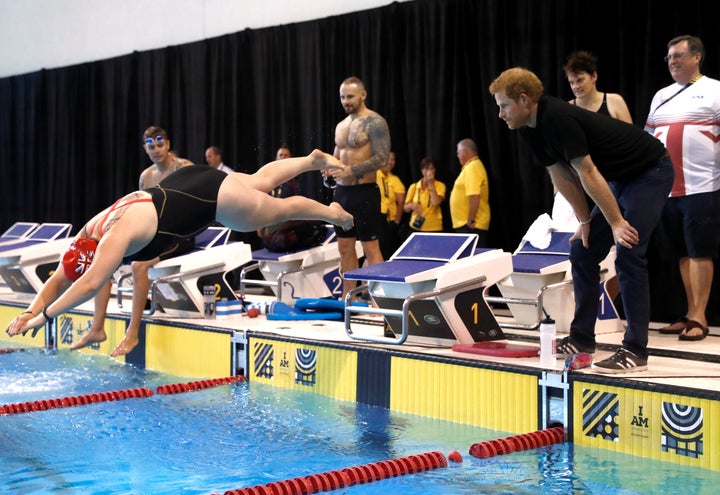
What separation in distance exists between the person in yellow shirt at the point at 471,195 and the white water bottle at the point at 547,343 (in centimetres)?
377

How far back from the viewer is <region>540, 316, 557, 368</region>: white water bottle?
458 cm

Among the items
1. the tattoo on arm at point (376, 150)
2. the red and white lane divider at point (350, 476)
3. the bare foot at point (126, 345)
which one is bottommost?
the red and white lane divider at point (350, 476)

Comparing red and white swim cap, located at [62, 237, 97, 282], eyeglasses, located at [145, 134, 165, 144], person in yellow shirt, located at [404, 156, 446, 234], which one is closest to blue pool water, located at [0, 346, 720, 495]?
red and white swim cap, located at [62, 237, 97, 282]

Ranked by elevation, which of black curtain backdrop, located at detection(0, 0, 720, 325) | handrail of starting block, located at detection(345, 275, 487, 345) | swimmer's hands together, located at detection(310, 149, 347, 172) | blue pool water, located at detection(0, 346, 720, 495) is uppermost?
black curtain backdrop, located at detection(0, 0, 720, 325)

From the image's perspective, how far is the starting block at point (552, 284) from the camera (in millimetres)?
6215

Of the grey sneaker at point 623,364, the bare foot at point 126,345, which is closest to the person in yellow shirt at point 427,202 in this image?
the bare foot at point 126,345

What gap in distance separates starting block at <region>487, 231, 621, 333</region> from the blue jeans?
1.41 meters

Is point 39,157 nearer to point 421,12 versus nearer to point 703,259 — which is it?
point 421,12

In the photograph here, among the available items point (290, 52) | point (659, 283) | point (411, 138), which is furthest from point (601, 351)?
point (290, 52)

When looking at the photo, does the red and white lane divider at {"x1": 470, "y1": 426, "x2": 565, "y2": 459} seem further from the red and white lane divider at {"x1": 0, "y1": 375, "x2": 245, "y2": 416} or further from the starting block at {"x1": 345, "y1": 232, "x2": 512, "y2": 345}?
the red and white lane divider at {"x1": 0, "y1": 375, "x2": 245, "y2": 416}

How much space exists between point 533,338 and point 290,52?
20.2ft

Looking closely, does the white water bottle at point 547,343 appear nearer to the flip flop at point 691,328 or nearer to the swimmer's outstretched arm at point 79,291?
the flip flop at point 691,328

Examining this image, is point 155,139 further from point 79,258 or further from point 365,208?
point 79,258

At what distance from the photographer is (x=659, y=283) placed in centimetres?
766
